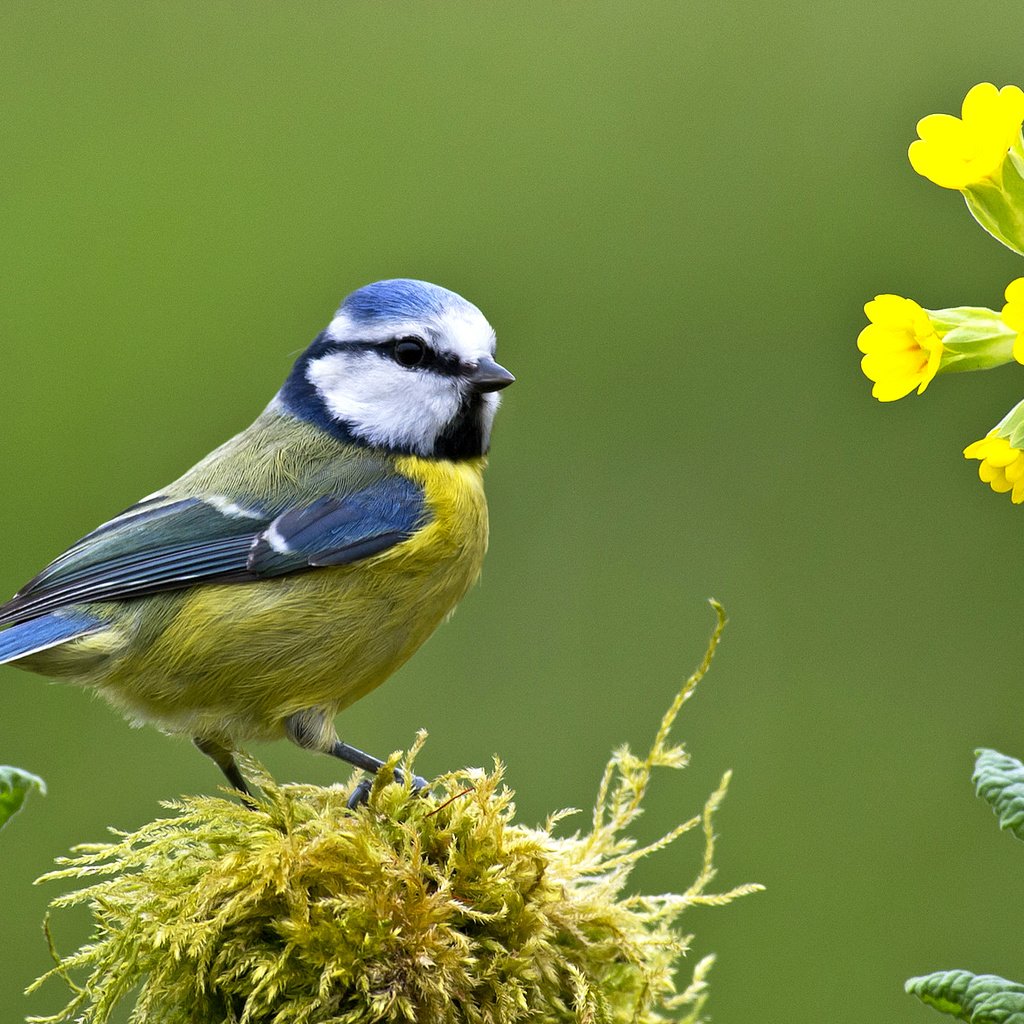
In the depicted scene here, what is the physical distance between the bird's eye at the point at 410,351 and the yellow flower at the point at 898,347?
152 cm

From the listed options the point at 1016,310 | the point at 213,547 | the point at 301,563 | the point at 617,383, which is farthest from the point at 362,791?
the point at 617,383

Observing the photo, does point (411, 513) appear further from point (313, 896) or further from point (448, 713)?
point (448, 713)

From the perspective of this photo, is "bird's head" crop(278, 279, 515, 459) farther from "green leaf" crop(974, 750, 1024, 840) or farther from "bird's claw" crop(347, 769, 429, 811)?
"green leaf" crop(974, 750, 1024, 840)

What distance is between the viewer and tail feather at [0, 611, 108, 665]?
2501 millimetres

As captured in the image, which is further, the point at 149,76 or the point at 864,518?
the point at 149,76

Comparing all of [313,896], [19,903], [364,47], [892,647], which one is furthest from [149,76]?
[313,896]

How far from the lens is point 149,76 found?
5797 millimetres

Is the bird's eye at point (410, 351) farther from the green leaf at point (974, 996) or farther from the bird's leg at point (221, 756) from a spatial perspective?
the green leaf at point (974, 996)

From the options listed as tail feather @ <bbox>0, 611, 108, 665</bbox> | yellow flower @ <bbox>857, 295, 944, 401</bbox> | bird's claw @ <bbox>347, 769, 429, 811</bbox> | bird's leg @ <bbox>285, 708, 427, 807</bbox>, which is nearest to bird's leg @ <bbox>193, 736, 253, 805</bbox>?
bird's leg @ <bbox>285, 708, 427, 807</bbox>

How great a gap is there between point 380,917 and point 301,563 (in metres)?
0.96

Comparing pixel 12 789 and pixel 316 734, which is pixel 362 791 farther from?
pixel 12 789

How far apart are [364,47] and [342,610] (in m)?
4.04

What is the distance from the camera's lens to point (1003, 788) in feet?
5.29

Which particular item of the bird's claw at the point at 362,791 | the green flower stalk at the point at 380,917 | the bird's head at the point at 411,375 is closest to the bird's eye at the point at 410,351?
the bird's head at the point at 411,375
